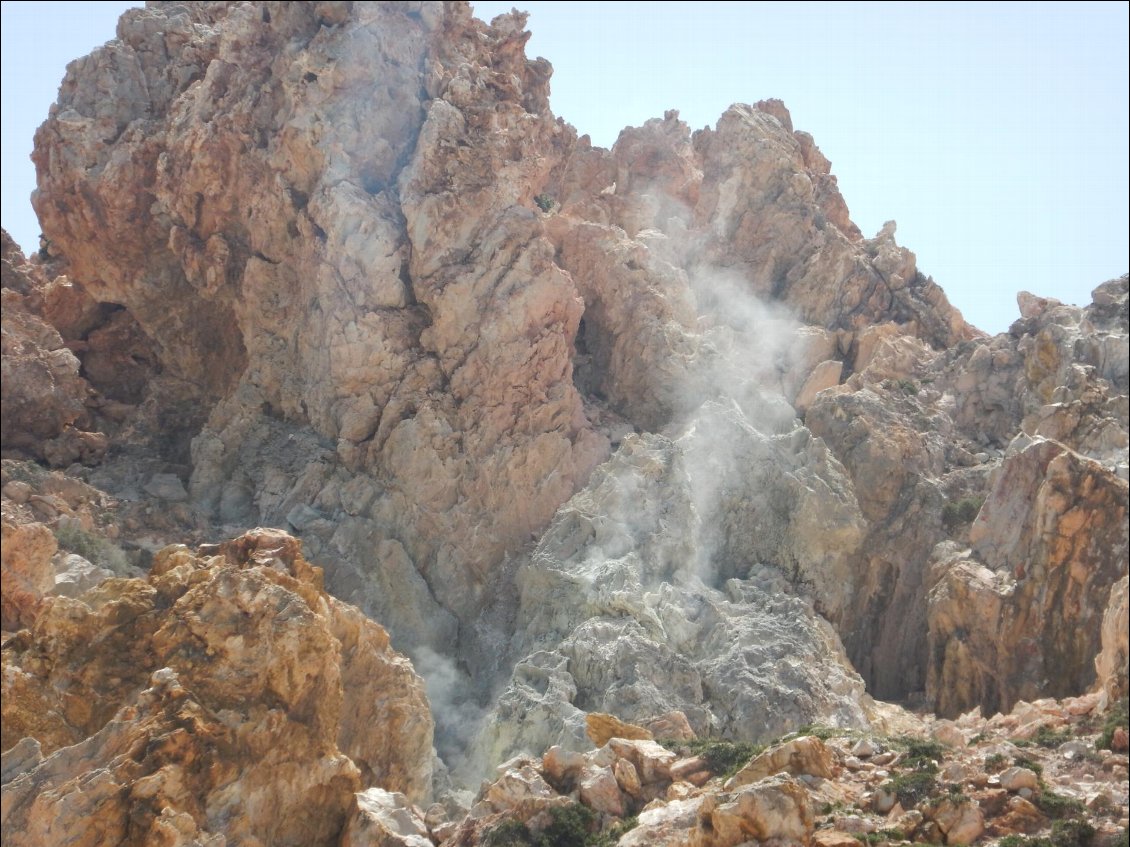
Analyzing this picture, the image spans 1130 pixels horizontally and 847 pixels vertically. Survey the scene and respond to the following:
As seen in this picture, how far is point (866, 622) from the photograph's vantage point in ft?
140

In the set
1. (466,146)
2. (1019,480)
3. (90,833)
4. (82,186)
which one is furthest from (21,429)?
(1019,480)

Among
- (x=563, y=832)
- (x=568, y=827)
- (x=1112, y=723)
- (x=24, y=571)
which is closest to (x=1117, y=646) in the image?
(x=1112, y=723)

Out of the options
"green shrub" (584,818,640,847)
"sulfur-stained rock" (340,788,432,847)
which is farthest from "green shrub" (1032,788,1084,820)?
"sulfur-stained rock" (340,788,432,847)

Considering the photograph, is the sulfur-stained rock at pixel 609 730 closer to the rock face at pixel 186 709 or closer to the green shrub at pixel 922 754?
the rock face at pixel 186 709

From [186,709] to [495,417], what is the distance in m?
19.7

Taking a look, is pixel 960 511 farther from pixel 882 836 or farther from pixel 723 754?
pixel 882 836

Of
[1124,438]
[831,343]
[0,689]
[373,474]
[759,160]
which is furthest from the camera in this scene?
[759,160]

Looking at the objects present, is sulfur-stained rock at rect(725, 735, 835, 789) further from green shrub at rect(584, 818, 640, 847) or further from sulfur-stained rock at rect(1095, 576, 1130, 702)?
sulfur-stained rock at rect(1095, 576, 1130, 702)

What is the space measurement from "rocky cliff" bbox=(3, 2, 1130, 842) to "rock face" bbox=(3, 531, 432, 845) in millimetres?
6598

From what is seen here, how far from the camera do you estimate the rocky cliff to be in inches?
1401

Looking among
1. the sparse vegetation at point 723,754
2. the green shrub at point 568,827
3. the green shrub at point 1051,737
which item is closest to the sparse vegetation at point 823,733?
the sparse vegetation at point 723,754

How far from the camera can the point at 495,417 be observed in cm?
4056

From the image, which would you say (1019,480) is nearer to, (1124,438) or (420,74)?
(1124,438)

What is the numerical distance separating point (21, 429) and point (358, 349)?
1107 cm
